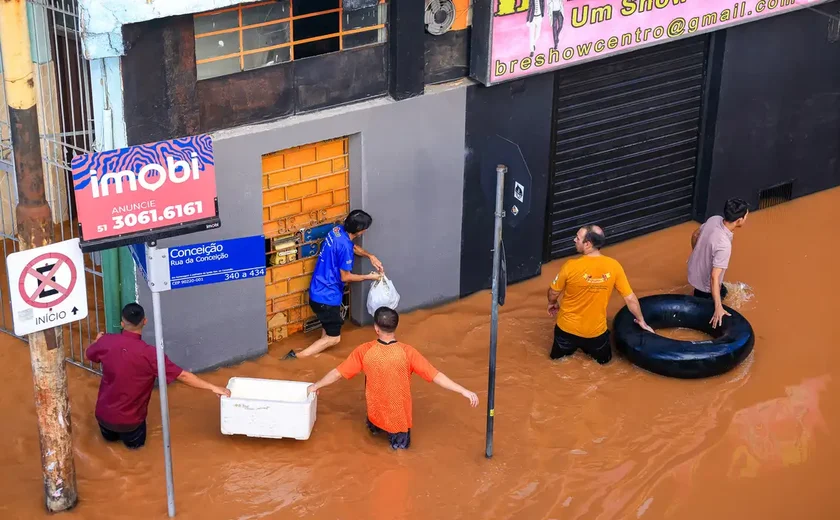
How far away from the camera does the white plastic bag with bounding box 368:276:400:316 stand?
37.7ft

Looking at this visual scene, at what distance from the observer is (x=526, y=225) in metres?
12.9

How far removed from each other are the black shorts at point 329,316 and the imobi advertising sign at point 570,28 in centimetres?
267

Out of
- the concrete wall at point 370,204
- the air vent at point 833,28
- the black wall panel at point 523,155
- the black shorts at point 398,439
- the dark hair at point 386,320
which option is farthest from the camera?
the air vent at point 833,28

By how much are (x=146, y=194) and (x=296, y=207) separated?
3179 millimetres

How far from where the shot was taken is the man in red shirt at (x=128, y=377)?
9344mm

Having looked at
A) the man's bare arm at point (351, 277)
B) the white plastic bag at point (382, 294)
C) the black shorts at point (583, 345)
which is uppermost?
the man's bare arm at point (351, 277)

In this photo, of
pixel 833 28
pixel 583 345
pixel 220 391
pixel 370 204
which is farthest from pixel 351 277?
pixel 833 28

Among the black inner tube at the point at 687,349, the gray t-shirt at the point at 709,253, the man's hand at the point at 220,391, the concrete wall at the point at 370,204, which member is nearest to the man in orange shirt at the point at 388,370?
the man's hand at the point at 220,391

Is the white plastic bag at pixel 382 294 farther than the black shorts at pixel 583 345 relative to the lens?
Yes

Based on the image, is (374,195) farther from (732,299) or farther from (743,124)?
(743,124)

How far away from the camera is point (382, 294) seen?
1149 cm

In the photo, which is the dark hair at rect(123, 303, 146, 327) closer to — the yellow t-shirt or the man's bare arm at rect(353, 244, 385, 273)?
the man's bare arm at rect(353, 244, 385, 273)

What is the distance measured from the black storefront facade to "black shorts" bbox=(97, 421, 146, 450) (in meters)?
4.04

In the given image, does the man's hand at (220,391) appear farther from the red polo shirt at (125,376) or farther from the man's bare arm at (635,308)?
the man's bare arm at (635,308)
